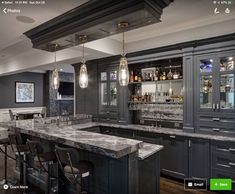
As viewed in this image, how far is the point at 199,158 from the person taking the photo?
3193 mm

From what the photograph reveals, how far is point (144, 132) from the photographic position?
12.8ft

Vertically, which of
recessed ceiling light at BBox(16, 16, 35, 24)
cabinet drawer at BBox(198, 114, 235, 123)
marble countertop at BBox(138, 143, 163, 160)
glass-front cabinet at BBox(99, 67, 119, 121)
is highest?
recessed ceiling light at BBox(16, 16, 35, 24)

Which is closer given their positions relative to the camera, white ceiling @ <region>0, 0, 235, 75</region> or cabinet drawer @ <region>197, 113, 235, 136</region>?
white ceiling @ <region>0, 0, 235, 75</region>

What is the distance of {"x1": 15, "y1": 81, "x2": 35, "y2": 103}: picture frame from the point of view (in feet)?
29.6

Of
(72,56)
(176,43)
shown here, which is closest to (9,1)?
(72,56)

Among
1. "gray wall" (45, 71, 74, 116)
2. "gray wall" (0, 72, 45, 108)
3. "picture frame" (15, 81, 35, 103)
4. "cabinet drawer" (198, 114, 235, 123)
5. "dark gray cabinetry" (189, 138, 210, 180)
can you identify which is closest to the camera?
"cabinet drawer" (198, 114, 235, 123)

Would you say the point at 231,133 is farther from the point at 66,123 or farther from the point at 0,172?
the point at 0,172

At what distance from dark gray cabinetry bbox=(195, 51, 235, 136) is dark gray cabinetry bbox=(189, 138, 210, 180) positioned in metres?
0.24

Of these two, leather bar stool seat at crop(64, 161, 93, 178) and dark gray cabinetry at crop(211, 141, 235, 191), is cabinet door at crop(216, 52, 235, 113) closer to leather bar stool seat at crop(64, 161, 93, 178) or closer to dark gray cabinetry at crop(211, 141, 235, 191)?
dark gray cabinetry at crop(211, 141, 235, 191)

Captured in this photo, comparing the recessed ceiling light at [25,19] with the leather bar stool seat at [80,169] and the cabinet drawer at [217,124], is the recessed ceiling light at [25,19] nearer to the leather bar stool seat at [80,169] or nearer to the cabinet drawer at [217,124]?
the leather bar stool seat at [80,169]

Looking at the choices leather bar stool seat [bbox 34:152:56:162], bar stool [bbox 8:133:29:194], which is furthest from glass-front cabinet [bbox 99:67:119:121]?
leather bar stool seat [bbox 34:152:56:162]

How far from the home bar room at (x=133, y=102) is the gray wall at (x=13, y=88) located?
4.39m

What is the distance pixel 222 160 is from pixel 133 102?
218cm

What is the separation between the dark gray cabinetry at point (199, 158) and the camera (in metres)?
3.11
